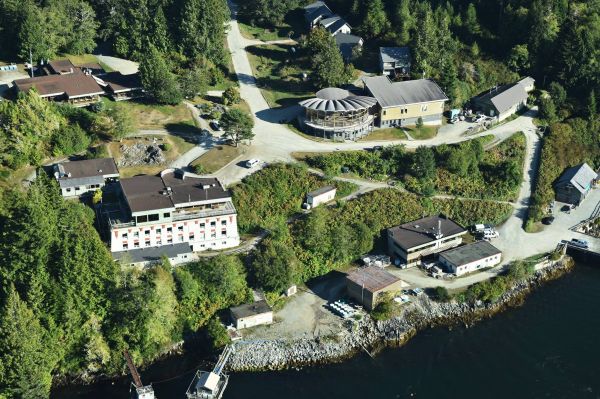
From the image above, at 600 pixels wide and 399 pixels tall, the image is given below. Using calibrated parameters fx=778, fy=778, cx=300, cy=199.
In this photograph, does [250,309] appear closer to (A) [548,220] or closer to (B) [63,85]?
(A) [548,220]

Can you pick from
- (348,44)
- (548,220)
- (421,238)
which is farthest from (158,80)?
(548,220)

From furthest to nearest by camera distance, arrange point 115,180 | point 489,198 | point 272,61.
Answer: point 272,61 < point 489,198 < point 115,180

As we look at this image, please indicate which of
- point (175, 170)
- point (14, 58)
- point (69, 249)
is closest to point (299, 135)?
point (175, 170)

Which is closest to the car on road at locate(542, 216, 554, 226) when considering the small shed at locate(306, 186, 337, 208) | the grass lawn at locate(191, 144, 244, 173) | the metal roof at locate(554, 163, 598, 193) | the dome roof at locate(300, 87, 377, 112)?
the metal roof at locate(554, 163, 598, 193)

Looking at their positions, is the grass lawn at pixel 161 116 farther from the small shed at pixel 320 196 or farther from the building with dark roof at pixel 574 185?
the building with dark roof at pixel 574 185

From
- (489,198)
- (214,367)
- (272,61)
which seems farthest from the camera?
(272,61)

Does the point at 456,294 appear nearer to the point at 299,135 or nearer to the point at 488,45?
the point at 299,135

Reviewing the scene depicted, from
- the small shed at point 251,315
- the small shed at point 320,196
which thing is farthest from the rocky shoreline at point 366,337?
the small shed at point 320,196

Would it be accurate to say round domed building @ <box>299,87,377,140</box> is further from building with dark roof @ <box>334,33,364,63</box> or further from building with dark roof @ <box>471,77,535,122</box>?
building with dark roof @ <box>471,77,535,122</box>
